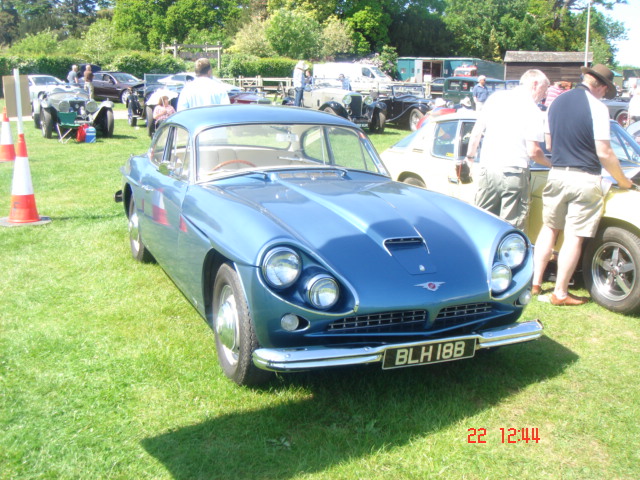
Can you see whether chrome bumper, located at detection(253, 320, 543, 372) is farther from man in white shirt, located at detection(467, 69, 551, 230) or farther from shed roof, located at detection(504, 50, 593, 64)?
shed roof, located at detection(504, 50, 593, 64)

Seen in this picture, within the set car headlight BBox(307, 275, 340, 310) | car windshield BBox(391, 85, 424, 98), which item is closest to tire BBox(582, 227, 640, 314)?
car headlight BBox(307, 275, 340, 310)

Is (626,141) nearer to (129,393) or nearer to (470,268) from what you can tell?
(470,268)

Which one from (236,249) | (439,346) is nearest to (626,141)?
(439,346)

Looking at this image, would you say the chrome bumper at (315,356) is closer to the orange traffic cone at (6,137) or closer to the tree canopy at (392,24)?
the orange traffic cone at (6,137)

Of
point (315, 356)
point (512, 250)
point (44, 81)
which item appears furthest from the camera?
point (44, 81)

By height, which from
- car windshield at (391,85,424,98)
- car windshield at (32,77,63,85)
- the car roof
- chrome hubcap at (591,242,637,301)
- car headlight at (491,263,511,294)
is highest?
car windshield at (32,77,63,85)

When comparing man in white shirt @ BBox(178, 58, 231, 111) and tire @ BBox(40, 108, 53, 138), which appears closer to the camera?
man in white shirt @ BBox(178, 58, 231, 111)

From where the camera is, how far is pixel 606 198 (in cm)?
505

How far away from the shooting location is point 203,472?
2820mm

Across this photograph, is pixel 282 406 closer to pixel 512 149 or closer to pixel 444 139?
pixel 512 149

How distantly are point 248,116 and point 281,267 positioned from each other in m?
1.93

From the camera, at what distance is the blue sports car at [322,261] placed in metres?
3.16

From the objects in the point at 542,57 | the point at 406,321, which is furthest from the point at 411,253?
the point at 542,57

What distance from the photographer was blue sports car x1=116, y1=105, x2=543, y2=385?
316 centimetres
